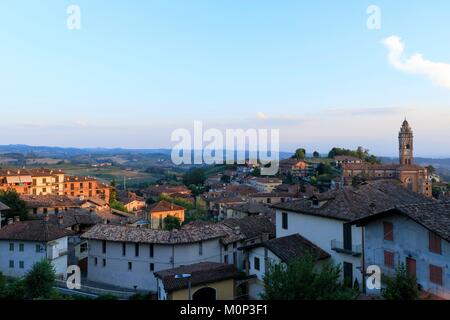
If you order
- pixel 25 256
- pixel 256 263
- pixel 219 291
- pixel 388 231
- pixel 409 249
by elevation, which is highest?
pixel 388 231

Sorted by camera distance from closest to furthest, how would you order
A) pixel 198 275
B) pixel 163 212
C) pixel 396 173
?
pixel 198 275 → pixel 163 212 → pixel 396 173

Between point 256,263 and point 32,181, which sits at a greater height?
point 32,181

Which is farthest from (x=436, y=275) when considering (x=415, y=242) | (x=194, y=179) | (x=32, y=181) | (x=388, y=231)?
(x=194, y=179)

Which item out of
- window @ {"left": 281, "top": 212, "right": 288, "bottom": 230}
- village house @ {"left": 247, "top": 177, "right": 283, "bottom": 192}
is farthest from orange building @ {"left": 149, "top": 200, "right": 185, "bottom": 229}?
village house @ {"left": 247, "top": 177, "right": 283, "bottom": 192}

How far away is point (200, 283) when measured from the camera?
20.2 meters

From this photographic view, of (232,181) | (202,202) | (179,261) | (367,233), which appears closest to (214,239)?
(179,261)

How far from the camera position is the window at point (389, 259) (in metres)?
16.4

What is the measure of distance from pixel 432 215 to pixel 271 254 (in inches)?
346

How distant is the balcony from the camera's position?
19984mm

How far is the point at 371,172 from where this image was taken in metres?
105

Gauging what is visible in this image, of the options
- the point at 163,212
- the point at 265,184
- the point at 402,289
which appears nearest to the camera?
the point at 402,289

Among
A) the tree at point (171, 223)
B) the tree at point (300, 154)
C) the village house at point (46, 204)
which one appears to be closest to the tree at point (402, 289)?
the tree at point (171, 223)

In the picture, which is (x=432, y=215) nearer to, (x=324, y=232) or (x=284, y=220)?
(x=324, y=232)
